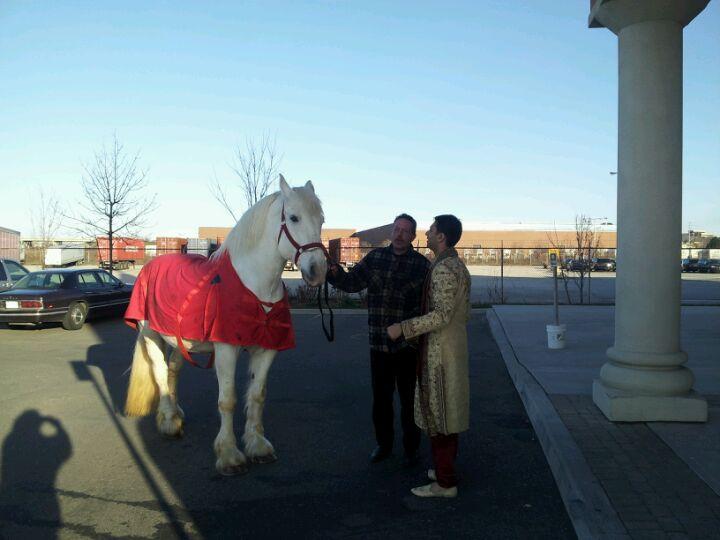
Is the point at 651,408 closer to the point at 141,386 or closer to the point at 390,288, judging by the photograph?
the point at 390,288

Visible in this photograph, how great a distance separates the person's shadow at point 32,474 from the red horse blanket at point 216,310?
1.35 meters

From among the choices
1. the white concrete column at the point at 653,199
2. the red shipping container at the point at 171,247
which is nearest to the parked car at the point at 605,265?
the red shipping container at the point at 171,247

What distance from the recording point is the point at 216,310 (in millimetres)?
4324

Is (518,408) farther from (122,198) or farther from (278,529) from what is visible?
(122,198)

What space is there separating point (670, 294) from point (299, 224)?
3478 mm

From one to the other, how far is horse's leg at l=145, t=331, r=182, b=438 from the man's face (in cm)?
261

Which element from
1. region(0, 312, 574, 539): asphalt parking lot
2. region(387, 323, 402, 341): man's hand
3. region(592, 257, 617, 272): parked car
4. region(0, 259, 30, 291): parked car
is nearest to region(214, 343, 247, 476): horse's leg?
region(0, 312, 574, 539): asphalt parking lot

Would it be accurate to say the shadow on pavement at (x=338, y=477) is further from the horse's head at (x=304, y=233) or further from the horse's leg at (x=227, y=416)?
the horse's head at (x=304, y=233)

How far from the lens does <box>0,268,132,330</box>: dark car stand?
41.1ft

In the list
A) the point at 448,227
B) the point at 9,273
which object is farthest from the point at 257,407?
the point at 9,273

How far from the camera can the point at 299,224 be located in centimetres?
402

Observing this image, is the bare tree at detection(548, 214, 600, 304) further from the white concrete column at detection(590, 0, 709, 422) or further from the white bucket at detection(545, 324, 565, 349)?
the white concrete column at detection(590, 0, 709, 422)

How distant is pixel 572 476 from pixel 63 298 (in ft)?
41.0

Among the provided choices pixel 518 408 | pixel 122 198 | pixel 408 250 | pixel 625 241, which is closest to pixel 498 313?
pixel 518 408
